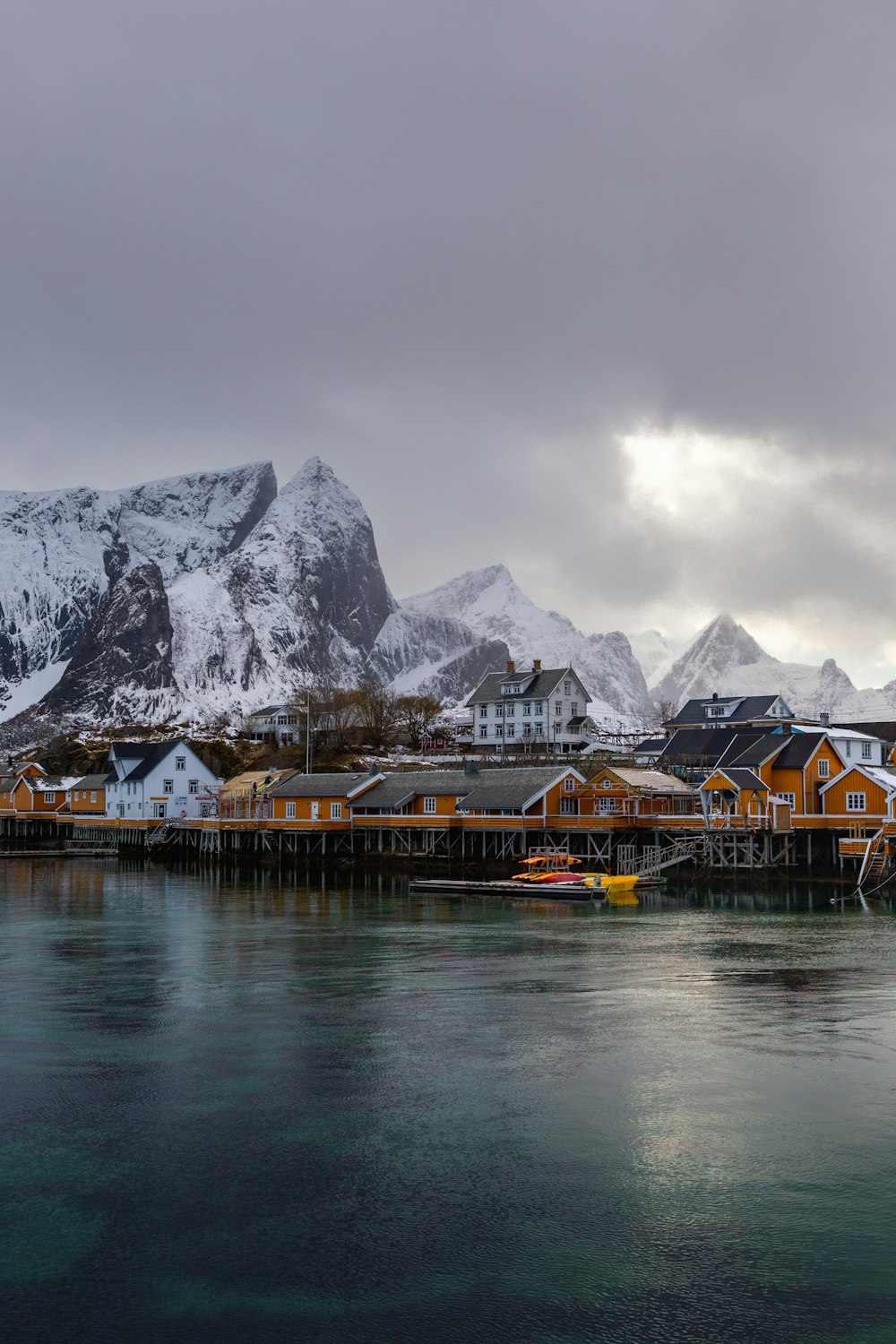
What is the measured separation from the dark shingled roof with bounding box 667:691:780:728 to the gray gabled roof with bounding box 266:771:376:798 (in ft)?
134

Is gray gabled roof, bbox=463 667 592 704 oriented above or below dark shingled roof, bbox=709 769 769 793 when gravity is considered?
above

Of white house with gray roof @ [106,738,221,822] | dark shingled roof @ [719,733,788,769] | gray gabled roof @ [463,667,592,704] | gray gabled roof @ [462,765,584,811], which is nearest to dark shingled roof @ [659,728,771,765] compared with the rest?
dark shingled roof @ [719,733,788,769]

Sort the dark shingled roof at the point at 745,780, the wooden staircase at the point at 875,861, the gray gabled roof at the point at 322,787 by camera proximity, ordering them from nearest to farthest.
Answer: the wooden staircase at the point at 875,861 → the dark shingled roof at the point at 745,780 → the gray gabled roof at the point at 322,787

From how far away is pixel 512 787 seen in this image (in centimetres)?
8150

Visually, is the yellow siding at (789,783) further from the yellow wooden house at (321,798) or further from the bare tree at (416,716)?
the bare tree at (416,716)

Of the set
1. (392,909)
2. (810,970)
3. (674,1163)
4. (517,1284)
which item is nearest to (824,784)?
(392,909)

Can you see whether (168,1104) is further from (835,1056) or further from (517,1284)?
(835,1056)

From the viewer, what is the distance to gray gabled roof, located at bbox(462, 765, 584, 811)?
79.6 m

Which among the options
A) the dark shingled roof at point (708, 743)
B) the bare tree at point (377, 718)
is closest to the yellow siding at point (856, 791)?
the dark shingled roof at point (708, 743)

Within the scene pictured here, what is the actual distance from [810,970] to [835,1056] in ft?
39.0

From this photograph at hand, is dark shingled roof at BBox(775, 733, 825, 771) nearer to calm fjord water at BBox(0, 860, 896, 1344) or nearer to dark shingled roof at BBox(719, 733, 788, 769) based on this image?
dark shingled roof at BBox(719, 733, 788, 769)

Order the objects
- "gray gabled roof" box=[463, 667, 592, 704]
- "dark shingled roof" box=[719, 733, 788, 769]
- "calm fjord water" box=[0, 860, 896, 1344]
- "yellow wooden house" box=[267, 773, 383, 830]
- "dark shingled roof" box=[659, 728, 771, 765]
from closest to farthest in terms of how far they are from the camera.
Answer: "calm fjord water" box=[0, 860, 896, 1344]
"dark shingled roof" box=[719, 733, 788, 769]
"dark shingled roof" box=[659, 728, 771, 765]
"yellow wooden house" box=[267, 773, 383, 830]
"gray gabled roof" box=[463, 667, 592, 704]

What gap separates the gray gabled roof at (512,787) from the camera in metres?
79.6

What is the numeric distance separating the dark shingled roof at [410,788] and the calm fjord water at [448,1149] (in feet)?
145
